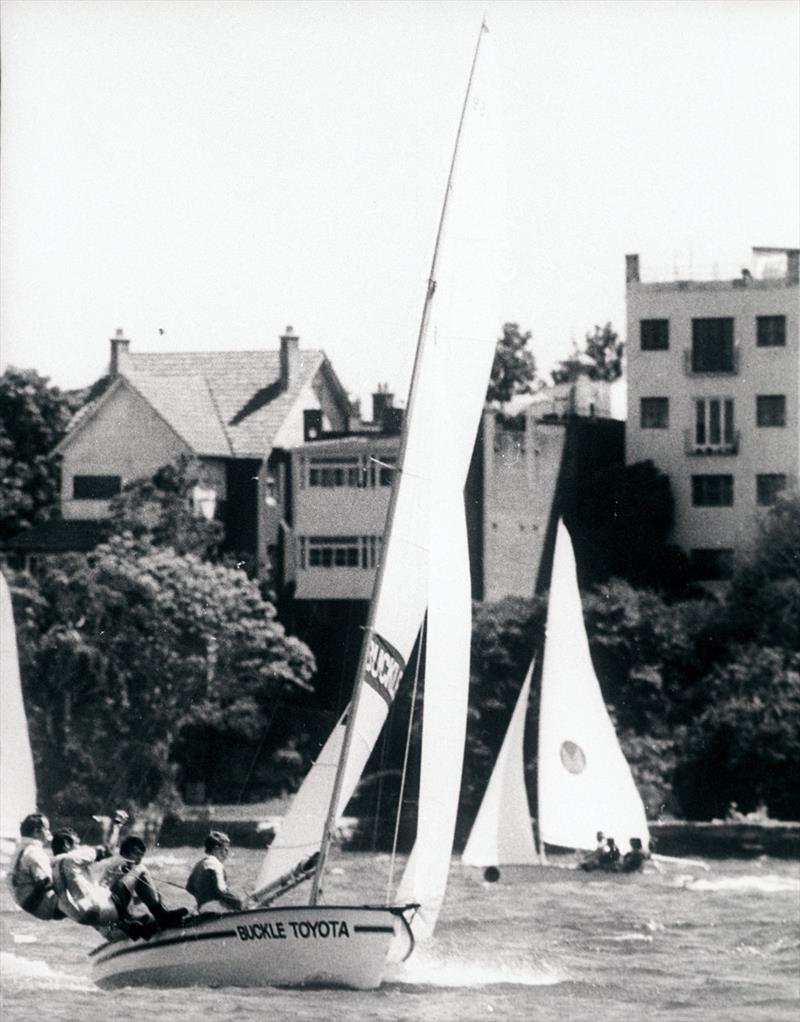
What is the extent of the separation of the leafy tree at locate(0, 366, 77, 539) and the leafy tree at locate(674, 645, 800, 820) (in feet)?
46.8

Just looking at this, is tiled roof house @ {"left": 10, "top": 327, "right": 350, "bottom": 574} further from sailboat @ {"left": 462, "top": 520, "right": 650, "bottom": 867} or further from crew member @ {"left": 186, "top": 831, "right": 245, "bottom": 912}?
crew member @ {"left": 186, "top": 831, "right": 245, "bottom": 912}

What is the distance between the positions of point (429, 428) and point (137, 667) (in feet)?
73.9

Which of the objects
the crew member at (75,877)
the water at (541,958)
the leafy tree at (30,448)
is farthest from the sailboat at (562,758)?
the crew member at (75,877)

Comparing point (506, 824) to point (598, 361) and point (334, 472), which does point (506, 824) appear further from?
point (598, 361)

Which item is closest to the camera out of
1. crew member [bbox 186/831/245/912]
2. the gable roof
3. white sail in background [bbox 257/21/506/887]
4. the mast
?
crew member [bbox 186/831/245/912]

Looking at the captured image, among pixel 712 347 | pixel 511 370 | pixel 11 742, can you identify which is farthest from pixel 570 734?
pixel 511 370

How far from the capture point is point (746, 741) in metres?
43.4

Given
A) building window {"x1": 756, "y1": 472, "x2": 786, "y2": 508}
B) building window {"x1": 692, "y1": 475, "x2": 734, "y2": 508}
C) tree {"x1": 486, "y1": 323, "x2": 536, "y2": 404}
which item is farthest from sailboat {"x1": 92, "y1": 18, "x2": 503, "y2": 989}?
tree {"x1": 486, "y1": 323, "x2": 536, "y2": 404}

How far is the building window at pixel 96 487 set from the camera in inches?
1922

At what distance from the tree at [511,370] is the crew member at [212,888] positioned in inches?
1557

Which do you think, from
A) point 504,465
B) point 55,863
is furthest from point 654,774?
point 55,863

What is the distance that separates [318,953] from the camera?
19734 mm

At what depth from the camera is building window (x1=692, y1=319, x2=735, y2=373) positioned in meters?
51.2

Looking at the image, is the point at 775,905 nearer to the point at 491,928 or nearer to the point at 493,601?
the point at 491,928
